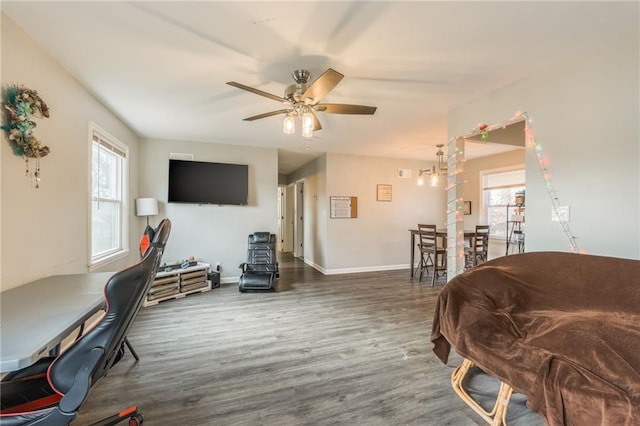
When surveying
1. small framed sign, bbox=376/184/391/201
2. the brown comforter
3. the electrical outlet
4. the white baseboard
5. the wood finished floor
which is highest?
small framed sign, bbox=376/184/391/201

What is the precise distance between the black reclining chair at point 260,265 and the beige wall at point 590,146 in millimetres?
3396

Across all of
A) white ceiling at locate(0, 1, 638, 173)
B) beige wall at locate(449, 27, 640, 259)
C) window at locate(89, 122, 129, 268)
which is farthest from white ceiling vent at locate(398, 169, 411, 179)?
window at locate(89, 122, 129, 268)

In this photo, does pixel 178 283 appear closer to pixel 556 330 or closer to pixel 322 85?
pixel 322 85

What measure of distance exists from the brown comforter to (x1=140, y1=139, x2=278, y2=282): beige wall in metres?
3.92

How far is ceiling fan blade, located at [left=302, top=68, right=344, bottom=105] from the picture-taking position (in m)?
1.94

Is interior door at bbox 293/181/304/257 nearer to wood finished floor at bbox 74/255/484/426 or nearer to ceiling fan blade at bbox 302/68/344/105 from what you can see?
wood finished floor at bbox 74/255/484/426

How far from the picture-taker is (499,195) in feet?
19.2

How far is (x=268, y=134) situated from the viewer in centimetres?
437

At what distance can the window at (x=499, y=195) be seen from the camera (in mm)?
5523

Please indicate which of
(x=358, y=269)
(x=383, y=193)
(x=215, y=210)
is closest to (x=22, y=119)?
(x=215, y=210)

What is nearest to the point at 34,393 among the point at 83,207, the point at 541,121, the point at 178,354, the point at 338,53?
the point at 178,354

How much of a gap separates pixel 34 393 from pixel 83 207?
78.6 inches

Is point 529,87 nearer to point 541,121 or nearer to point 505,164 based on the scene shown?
point 541,121

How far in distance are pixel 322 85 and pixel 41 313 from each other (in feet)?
6.98
